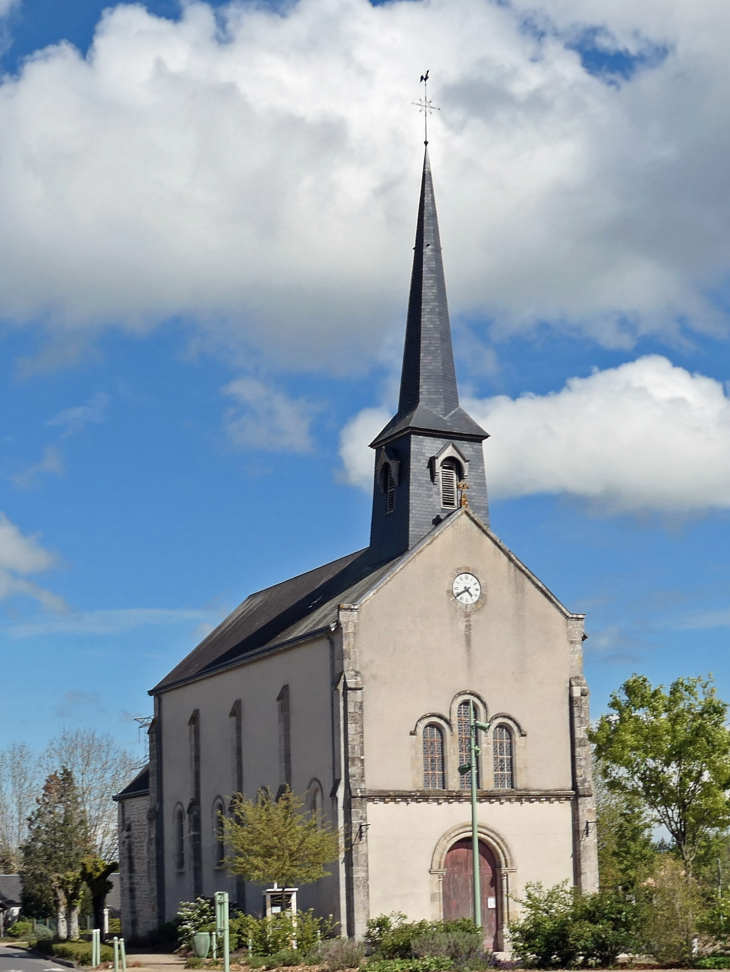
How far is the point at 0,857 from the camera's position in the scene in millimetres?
90875

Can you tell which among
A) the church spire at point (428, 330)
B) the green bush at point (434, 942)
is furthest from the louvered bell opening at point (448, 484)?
the green bush at point (434, 942)

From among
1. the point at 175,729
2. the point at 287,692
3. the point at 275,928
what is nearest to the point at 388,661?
the point at 287,692

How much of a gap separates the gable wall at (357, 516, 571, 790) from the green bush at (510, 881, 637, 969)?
26.0ft

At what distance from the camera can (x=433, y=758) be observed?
125ft

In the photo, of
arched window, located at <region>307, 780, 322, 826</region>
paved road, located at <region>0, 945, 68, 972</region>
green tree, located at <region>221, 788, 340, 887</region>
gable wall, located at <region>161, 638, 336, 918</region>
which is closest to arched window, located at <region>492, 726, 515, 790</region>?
gable wall, located at <region>161, 638, 336, 918</region>

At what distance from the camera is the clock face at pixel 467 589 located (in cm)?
3941

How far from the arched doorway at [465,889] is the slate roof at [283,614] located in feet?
24.8

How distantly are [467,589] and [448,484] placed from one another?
3807mm

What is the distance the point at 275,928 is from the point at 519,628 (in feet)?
39.1

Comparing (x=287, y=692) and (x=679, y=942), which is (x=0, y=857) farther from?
(x=679, y=942)

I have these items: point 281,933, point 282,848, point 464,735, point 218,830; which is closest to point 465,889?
point 464,735

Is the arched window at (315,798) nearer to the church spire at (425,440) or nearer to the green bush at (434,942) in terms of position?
the green bush at (434,942)

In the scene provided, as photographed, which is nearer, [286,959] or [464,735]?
[286,959]

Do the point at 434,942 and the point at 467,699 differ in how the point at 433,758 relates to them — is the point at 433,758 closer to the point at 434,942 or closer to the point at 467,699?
the point at 467,699
